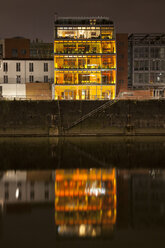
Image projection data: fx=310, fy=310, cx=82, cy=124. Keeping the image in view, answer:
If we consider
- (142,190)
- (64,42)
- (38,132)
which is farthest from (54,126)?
(142,190)

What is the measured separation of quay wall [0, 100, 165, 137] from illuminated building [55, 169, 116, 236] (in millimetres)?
22293

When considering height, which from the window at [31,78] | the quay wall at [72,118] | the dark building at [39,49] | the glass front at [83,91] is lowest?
the quay wall at [72,118]

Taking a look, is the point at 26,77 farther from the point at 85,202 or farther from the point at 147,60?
the point at 85,202

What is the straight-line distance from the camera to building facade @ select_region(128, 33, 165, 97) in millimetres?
67500

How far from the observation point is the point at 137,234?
10234 millimetres

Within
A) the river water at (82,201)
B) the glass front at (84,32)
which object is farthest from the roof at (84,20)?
the river water at (82,201)

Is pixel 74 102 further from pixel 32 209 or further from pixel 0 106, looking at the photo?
pixel 32 209

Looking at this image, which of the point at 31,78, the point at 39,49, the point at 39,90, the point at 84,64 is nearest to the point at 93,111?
the point at 84,64

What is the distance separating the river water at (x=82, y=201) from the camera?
33.2 feet

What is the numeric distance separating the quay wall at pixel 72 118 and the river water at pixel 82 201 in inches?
641

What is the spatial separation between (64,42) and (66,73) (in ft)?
16.8

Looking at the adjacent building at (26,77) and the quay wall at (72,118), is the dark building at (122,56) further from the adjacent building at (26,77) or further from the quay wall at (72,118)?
the quay wall at (72,118)

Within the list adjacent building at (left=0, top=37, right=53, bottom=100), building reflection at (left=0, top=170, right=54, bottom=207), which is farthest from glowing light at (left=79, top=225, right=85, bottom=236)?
adjacent building at (left=0, top=37, right=53, bottom=100)

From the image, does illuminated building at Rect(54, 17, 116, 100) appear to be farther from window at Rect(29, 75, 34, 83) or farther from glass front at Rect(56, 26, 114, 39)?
window at Rect(29, 75, 34, 83)
